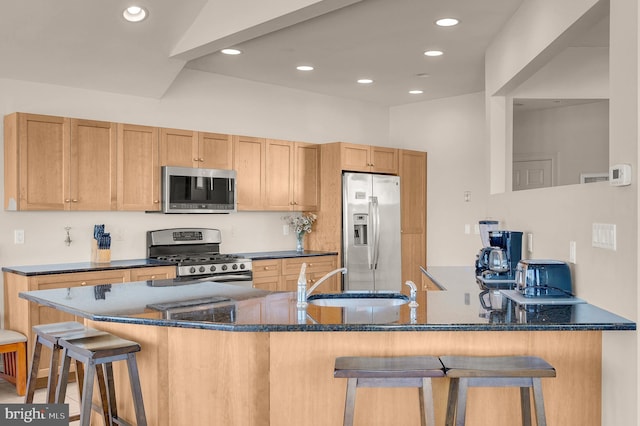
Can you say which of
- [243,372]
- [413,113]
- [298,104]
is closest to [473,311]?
[243,372]

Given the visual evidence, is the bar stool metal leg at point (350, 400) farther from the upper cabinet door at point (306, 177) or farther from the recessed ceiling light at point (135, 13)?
the upper cabinet door at point (306, 177)

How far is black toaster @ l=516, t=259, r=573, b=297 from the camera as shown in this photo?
306 cm

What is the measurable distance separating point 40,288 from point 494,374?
3486 millimetres

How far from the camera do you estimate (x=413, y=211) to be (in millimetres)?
7277

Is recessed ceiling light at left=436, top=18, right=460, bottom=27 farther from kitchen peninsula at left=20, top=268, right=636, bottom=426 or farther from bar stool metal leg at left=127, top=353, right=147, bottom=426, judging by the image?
bar stool metal leg at left=127, top=353, right=147, bottom=426

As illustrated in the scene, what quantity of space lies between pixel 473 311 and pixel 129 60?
11.9ft

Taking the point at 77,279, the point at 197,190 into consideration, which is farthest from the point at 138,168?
the point at 77,279

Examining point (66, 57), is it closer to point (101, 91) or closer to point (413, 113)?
point (101, 91)

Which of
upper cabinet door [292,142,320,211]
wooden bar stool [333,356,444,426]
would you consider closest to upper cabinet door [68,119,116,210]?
upper cabinet door [292,142,320,211]

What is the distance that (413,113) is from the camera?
7602mm

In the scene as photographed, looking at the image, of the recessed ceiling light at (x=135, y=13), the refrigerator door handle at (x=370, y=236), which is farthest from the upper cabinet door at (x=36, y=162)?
the refrigerator door handle at (x=370, y=236)

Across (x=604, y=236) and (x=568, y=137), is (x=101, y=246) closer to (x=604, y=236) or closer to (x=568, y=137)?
(x=604, y=236)

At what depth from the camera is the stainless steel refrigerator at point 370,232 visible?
6.50 m

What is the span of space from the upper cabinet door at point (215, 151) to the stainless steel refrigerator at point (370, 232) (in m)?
1.31
